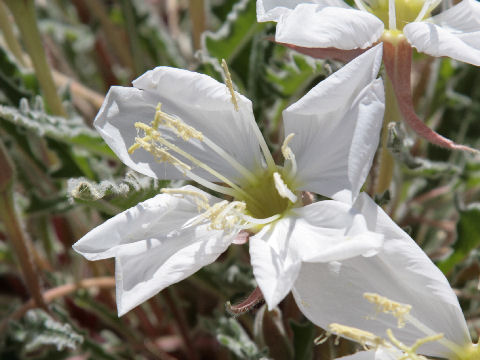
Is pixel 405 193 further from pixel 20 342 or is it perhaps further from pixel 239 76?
pixel 20 342

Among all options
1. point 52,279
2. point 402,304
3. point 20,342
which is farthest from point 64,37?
point 402,304

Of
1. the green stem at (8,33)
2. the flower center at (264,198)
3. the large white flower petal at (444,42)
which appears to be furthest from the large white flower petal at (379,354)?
the green stem at (8,33)

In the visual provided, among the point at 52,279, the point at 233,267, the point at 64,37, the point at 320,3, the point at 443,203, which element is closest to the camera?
the point at 320,3

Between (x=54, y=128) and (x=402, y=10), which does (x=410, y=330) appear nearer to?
(x=402, y=10)

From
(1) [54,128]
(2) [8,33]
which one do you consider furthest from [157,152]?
(2) [8,33]

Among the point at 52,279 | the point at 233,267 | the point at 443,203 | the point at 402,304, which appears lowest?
the point at 443,203

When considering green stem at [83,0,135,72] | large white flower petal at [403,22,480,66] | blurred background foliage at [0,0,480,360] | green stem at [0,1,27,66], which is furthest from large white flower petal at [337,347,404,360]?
green stem at [83,0,135,72]
